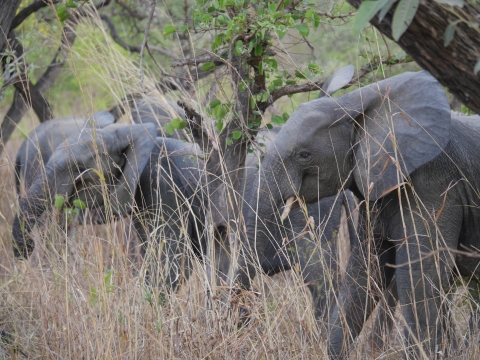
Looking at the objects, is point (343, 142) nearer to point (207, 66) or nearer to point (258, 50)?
point (258, 50)

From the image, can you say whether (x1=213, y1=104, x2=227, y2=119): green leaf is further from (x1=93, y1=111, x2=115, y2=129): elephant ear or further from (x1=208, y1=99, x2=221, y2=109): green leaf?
(x1=93, y1=111, x2=115, y2=129): elephant ear

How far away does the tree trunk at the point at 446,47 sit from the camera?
1.69 meters

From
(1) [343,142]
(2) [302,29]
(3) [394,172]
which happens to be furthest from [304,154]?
(2) [302,29]

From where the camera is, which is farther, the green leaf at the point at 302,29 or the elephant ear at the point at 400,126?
the elephant ear at the point at 400,126

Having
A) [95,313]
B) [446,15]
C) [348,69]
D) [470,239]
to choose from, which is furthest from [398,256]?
[446,15]

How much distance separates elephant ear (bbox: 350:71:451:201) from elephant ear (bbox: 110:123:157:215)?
64.6 inches

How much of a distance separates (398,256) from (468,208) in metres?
0.40

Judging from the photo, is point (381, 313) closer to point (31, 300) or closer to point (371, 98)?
point (371, 98)

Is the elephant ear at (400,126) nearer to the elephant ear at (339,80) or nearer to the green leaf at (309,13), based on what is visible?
the elephant ear at (339,80)

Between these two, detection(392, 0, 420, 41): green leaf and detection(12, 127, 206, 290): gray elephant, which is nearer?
detection(392, 0, 420, 41): green leaf

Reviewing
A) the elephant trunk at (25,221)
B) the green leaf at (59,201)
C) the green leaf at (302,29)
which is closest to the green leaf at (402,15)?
the green leaf at (302,29)

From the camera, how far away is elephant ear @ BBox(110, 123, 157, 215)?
4859mm

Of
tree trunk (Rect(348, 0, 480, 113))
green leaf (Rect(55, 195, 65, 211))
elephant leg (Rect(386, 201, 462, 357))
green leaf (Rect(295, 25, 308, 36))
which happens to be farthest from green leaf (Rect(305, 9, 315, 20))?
green leaf (Rect(55, 195, 65, 211))

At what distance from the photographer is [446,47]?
1729 millimetres
